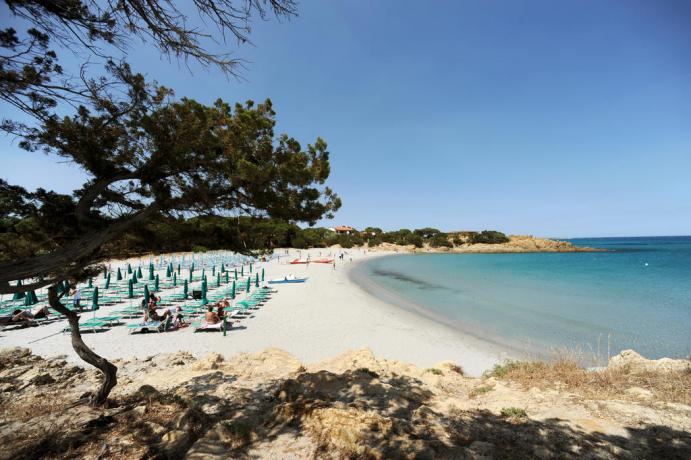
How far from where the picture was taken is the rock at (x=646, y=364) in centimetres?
585

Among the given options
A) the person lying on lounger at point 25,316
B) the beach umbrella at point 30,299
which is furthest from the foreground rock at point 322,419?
the beach umbrella at point 30,299

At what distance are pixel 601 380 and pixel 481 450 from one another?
4357 millimetres

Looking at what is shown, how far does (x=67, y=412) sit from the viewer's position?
4.03m

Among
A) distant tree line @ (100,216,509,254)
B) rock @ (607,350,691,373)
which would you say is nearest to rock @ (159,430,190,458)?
distant tree line @ (100,216,509,254)

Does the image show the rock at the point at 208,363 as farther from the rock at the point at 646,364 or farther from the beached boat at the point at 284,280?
the beached boat at the point at 284,280

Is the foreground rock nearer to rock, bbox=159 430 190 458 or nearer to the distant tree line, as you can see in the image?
rock, bbox=159 430 190 458

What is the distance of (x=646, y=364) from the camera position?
6215mm

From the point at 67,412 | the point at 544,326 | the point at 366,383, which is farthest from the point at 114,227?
the point at 544,326

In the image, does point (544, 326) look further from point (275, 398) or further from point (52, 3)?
point (52, 3)

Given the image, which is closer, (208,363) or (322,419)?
(322,419)

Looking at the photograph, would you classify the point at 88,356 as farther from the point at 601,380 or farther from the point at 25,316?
the point at 25,316

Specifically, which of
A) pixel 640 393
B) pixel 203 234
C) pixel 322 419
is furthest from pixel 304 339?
pixel 640 393

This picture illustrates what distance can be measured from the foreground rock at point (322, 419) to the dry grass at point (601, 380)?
0.70 ft

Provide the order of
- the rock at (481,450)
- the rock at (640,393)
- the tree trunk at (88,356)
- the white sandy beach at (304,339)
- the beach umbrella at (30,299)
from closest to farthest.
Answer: the rock at (481,450), the tree trunk at (88,356), the rock at (640,393), the white sandy beach at (304,339), the beach umbrella at (30,299)
